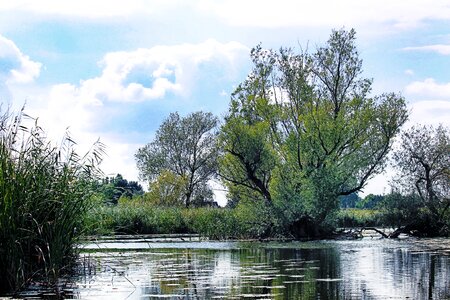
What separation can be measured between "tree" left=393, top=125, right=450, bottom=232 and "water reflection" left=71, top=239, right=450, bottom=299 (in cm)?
2202

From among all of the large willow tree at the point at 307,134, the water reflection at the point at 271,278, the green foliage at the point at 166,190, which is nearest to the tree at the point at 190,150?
the green foliage at the point at 166,190

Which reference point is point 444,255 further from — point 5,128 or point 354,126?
point 354,126

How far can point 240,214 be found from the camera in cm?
3906

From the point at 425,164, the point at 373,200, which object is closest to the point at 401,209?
the point at 425,164

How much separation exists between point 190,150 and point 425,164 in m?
43.5

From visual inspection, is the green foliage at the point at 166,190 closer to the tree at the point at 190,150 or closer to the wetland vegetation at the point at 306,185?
the tree at the point at 190,150

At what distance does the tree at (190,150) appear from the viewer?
8338 centimetres

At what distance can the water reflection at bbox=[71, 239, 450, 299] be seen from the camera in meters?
12.3

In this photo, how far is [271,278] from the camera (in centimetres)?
1507

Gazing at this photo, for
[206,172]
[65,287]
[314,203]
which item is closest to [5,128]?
[65,287]

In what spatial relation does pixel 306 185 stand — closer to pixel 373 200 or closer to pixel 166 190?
pixel 166 190

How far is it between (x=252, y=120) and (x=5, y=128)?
30.6 metres

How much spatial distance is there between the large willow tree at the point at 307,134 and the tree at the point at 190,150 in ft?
127

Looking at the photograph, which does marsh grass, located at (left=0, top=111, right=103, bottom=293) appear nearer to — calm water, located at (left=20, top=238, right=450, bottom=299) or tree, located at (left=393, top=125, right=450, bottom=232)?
calm water, located at (left=20, top=238, right=450, bottom=299)
